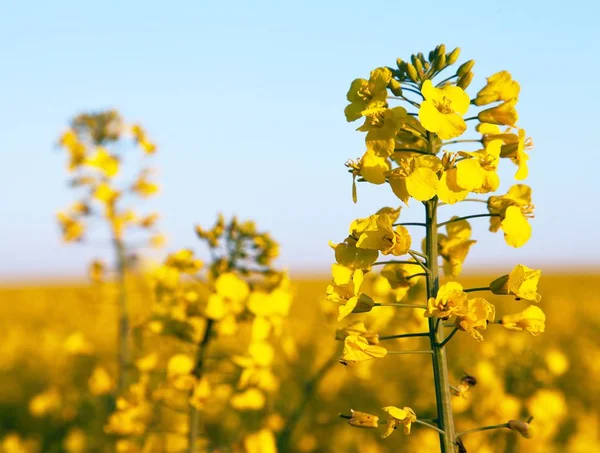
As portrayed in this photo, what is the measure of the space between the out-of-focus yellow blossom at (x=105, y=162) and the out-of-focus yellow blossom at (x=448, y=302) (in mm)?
5307

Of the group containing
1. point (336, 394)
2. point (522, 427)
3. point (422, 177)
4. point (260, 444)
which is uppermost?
point (422, 177)

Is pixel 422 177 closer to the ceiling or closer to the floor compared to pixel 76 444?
closer to the ceiling

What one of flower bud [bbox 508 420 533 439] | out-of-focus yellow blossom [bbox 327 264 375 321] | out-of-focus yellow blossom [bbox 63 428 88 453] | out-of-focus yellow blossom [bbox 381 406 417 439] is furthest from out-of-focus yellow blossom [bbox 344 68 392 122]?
out-of-focus yellow blossom [bbox 63 428 88 453]

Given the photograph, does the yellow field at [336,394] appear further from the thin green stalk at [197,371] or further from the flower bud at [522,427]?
the flower bud at [522,427]

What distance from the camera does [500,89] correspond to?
2465 mm

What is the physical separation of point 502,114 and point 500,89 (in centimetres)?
10

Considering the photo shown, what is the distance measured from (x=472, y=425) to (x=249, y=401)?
1788mm

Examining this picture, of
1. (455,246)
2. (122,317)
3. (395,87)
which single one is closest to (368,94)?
(395,87)

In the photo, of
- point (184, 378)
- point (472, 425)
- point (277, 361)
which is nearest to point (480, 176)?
point (184, 378)

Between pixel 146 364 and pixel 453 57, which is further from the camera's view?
pixel 146 364

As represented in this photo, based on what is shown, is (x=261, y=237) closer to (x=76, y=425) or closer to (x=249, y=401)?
(x=249, y=401)

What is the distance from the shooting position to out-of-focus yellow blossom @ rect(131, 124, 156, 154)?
6723 millimetres

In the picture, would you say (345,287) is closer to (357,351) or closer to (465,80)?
(357,351)

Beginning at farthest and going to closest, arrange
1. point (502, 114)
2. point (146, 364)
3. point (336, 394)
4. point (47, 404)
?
1. point (336, 394)
2. point (47, 404)
3. point (146, 364)
4. point (502, 114)
